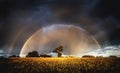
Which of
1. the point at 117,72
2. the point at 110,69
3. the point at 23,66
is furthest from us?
the point at 23,66

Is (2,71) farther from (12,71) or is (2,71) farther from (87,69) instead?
(87,69)

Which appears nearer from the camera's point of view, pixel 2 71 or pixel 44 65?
pixel 2 71

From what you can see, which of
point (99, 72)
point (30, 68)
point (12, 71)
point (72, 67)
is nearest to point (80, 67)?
point (72, 67)

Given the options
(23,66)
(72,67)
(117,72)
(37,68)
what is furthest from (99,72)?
(23,66)

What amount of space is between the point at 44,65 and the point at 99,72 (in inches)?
629

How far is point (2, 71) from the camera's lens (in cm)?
6350

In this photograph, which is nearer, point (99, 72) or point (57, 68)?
point (99, 72)

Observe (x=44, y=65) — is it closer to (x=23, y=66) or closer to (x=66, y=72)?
(x=23, y=66)

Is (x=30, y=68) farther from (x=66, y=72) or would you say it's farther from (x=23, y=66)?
(x=66, y=72)

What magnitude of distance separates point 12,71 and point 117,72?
2213cm

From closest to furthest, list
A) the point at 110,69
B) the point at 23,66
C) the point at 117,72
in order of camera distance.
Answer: the point at 117,72 < the point at 110,69 < the point at 23,66

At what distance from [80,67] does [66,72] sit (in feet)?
24.8

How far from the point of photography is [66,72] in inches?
2355

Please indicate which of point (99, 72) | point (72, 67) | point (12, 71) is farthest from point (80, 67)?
point (12, 71)
